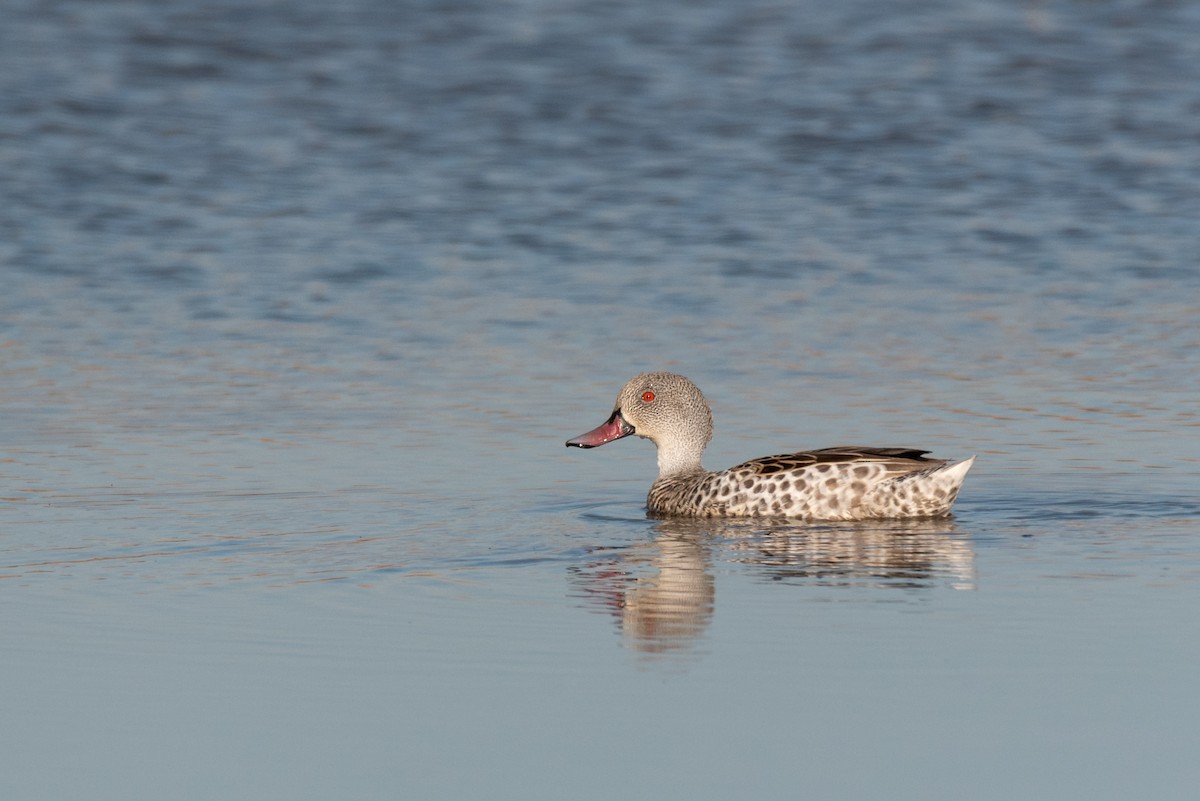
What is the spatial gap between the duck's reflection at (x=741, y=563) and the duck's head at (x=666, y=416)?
1007 millimetres

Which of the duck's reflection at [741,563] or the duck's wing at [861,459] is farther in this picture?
the duck's wing at [861,459]

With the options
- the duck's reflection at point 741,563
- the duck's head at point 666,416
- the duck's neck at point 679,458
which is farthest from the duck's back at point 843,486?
the duck's head at point 666,416

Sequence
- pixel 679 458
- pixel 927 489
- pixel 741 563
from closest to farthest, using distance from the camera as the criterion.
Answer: pixel 741 563 < pixel 927 489 < pixel 679 458

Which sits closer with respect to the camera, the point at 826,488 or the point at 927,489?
the point at 927,489

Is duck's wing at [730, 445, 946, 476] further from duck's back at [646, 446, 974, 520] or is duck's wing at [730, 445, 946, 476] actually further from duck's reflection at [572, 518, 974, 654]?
duck's reflection at [572, 518, 974, 654]

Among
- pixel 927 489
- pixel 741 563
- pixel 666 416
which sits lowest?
pixel 741 563

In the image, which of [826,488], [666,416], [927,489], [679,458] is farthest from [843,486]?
[666,416]

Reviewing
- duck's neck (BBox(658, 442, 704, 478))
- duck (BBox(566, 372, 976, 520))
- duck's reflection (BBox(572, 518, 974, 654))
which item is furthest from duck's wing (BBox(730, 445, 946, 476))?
duck's neck (BBox(658, 442, 704, 478))

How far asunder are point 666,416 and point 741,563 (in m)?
2.45

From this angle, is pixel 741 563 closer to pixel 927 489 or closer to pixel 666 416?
pixel 927 489

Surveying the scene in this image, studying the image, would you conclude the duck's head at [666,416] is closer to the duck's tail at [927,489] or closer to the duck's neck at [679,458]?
the duck's neck at [679,458]

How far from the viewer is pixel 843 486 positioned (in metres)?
9.79

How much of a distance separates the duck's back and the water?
166 mm

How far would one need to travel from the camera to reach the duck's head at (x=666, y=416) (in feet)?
35.8
